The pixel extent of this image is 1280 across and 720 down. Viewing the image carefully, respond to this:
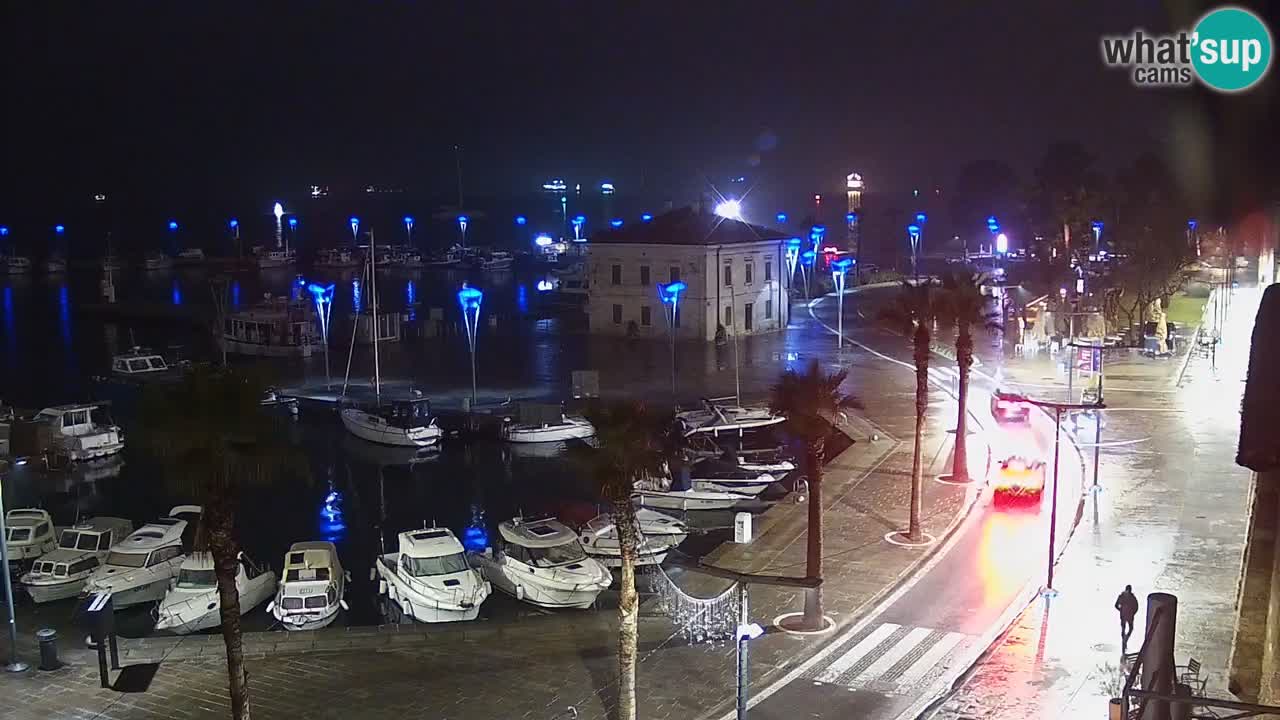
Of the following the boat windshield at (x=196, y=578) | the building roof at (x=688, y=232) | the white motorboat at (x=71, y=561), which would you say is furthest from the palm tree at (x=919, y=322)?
the building roof at (x=688, y=232)

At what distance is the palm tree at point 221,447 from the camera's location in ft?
49.5

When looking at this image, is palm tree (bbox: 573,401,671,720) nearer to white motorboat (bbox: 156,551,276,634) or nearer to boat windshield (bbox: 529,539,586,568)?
boat windshield (bbox: 529,539,586,568)

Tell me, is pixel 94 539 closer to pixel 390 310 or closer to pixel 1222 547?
pixel 1222 547

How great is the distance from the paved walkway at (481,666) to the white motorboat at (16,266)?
164 m

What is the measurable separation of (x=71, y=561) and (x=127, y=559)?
1416 mm

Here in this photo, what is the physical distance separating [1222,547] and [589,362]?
39586 millimetres

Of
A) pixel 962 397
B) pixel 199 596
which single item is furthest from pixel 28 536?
pixel 962 397

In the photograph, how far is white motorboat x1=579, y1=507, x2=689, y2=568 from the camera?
96.7 feet

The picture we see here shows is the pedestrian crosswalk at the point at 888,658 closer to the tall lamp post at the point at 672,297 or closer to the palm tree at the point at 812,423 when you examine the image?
the palm tree at the point at 812,423

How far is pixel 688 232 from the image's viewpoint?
228 ft

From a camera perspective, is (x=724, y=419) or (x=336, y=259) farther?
(x=336, y=259)

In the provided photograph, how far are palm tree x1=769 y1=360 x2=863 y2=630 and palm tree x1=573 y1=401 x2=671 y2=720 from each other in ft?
14.2

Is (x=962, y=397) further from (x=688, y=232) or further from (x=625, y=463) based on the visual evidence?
(x=688, y=232)

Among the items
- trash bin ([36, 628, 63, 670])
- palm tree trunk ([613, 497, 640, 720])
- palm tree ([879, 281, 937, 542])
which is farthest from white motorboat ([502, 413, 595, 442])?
palm tree trunk ([613, 497, 640, 720])
